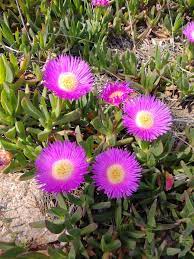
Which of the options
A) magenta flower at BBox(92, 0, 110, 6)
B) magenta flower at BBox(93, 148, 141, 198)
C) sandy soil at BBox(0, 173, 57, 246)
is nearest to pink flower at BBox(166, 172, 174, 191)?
magenta flower at BBox(93, 148, 141, 198)

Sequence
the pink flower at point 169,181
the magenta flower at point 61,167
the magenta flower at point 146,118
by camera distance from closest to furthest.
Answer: the magenta flower at point 61,167, the magenta flower at point 146,118, the pink flower at point 169,181

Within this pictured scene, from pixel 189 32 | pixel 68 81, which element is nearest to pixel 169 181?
pixel 68 81

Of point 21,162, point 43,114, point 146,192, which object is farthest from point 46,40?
point 146,192

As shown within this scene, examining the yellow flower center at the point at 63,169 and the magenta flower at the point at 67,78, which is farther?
the magenta flower at the point at 67,78

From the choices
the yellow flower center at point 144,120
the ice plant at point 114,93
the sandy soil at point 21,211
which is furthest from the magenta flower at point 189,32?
the sandy soil at point 21,211

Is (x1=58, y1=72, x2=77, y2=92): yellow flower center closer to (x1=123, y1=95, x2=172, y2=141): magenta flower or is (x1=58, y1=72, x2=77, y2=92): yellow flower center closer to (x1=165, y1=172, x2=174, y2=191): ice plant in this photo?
(x1=123, y1=95, x2=172, y2=141): magenta flower

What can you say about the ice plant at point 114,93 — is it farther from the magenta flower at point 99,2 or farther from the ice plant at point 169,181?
the magenta flower at point 99,2
